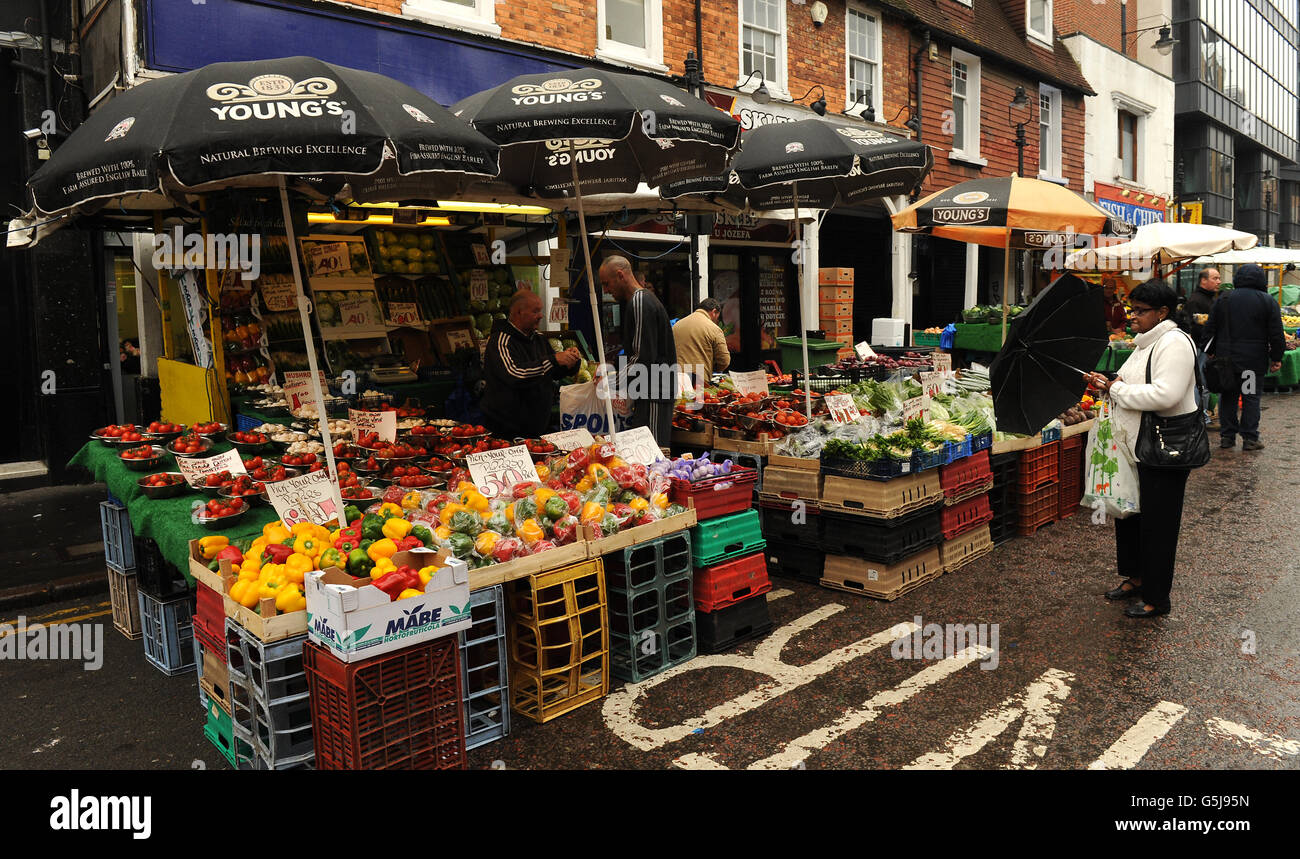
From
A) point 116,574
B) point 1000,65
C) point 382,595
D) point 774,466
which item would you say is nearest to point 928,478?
point 774,466

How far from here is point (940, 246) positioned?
1923cm

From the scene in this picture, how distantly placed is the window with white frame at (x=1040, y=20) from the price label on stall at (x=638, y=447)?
Answer: 783 inches

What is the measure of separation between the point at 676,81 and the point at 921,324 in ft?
28.3

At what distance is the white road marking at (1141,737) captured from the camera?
13.0ft

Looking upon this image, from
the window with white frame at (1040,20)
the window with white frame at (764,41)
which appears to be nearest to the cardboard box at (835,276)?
the window with white frame at (764,41)

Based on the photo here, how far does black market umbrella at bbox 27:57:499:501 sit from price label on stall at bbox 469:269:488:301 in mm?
5749

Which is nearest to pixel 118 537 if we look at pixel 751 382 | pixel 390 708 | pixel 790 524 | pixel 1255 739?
pixel 390 708

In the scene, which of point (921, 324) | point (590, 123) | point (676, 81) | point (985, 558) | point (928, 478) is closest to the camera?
point (590, 123)

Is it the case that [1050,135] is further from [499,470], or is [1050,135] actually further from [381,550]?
[381,550]

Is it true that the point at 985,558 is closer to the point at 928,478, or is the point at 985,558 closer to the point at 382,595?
the point at 928,478

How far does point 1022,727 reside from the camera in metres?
4.31

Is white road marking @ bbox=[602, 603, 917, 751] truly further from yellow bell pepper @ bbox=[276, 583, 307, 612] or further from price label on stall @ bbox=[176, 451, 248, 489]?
price label on stall @ bbox=[176, 451, 248, 489]

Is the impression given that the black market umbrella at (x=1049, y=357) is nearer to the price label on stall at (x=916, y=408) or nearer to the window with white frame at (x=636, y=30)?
the price label on stall at (x=916, y=408)

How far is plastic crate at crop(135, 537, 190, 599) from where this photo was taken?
17.2 ft
